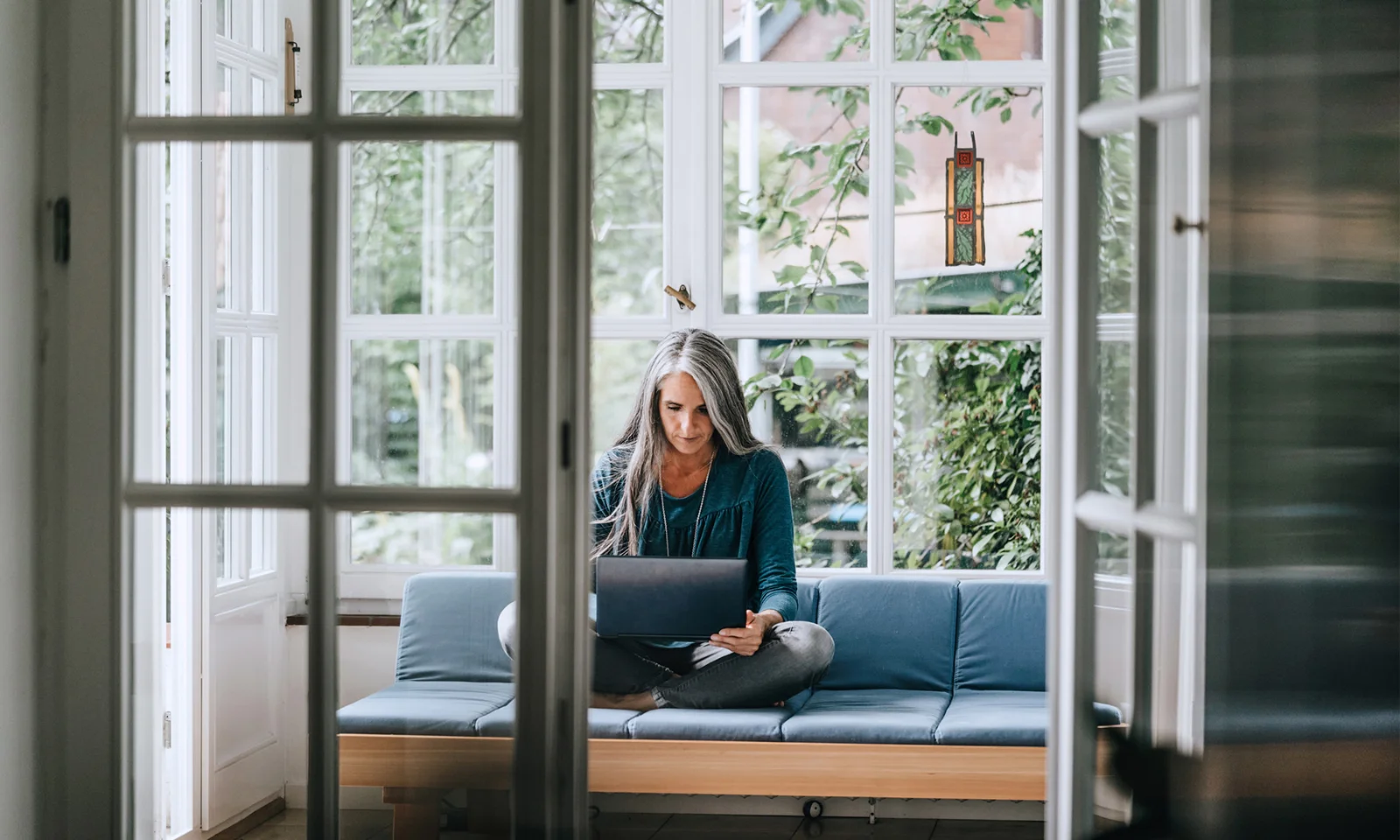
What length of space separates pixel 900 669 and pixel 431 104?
2765 millimetres

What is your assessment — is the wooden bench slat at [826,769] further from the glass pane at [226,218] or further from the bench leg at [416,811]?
the glass pane at [226,218]

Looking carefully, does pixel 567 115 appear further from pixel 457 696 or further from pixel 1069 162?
pixel 457 696

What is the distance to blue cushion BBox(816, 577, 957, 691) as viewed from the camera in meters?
3.92

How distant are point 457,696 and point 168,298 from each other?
0.69m

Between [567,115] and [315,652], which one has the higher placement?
[567,115]

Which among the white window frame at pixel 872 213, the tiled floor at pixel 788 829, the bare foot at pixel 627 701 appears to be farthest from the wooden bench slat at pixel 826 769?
the white window frame at pixel 872 213

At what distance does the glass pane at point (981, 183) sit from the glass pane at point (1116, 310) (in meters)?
2.60

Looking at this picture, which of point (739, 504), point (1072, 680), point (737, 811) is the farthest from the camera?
point (737, 811)

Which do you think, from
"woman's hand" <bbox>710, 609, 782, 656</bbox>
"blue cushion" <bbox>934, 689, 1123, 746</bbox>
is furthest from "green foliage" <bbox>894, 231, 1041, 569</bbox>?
"woman's hand" <bbox>710, 609, 782, 656</bbox>

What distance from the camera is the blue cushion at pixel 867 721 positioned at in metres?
3.35

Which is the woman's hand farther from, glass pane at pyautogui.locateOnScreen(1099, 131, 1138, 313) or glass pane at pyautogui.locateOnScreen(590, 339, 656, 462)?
glass pane at pyautogui.locateOnScreen(1099, 131, 1138, 313)

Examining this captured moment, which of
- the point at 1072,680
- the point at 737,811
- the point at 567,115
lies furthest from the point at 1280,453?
the point at 737,811

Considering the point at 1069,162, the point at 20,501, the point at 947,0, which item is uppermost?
the point at 947,0

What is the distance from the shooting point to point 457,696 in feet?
5.51
